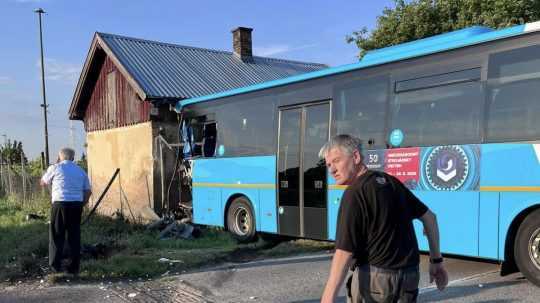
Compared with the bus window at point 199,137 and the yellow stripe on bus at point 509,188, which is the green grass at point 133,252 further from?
the yellow stripe on bus at point 509,188

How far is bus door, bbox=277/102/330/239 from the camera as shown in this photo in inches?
353

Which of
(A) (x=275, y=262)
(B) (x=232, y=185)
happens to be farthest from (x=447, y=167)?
(B) (x=232, y=185)

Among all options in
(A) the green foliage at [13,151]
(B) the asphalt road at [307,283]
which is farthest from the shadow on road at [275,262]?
(A) the green foliage at [13,151]

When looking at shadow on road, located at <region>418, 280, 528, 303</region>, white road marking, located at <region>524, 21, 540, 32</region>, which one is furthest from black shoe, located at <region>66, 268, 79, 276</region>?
white road marking, located at <region>524, 21, 540, 32</region>

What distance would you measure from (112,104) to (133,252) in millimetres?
10498

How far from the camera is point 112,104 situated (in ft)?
60.5

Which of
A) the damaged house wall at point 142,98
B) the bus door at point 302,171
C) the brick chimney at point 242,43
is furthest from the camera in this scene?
A: the brick chimney at point 242,43

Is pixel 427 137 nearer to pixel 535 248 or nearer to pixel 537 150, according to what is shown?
pixel 537 150

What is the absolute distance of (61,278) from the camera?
7.21 metres

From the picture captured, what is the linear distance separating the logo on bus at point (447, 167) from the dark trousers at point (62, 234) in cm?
499

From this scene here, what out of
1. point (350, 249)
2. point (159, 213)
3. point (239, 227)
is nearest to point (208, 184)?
point (239, 227)

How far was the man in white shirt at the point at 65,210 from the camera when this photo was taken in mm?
7402

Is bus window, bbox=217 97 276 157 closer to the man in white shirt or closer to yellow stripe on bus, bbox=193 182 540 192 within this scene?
yellow stripe on bus, bbox=193 182 540 192

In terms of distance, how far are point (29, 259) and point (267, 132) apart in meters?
4.64
